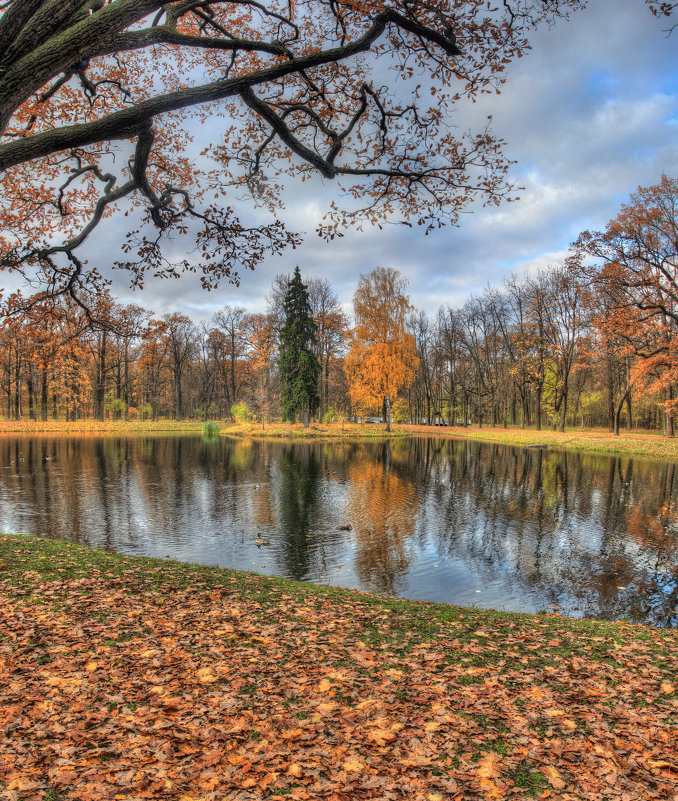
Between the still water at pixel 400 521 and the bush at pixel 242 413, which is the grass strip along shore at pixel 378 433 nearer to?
the bush at pixel 242 413

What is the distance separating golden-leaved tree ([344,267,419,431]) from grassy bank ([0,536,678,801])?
121 feet

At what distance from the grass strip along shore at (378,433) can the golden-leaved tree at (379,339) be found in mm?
5234

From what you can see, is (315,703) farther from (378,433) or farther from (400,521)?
(378,433)

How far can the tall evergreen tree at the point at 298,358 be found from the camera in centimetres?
4614

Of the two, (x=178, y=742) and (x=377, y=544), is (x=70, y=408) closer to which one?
(x=377, y=544)

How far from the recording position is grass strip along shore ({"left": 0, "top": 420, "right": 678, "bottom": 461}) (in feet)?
106

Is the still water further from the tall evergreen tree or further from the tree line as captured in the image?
the tall evergreen tree

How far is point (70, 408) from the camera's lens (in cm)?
5969

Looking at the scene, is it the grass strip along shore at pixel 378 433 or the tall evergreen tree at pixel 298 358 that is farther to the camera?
the tall evergreen tree at pixel 298 358

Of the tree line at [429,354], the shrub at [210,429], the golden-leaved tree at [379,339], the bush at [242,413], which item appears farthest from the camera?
the shrub at [210,429]

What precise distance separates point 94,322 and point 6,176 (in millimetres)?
3301

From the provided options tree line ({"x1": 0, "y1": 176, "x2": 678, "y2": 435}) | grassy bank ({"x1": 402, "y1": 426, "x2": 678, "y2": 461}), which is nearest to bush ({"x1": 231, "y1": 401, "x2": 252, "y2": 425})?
tree line ({"x1": 0, "y1": 176, "x2": 678, "y2": 435})

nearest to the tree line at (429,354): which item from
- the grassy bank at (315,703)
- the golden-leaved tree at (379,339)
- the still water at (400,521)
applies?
the golden-leaved tree at (379,339)

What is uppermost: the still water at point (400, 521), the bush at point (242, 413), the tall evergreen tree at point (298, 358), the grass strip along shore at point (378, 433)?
the tall evergreen tree at point (298, 358)
